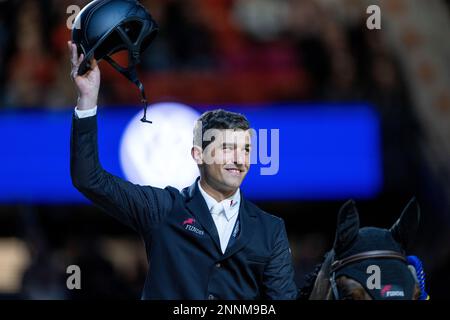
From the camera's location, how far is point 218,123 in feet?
8.86

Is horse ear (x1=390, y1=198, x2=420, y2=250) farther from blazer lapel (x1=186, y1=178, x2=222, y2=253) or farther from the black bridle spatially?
blazer lapel (x1=186, y1=178, x2=222, y2=253)

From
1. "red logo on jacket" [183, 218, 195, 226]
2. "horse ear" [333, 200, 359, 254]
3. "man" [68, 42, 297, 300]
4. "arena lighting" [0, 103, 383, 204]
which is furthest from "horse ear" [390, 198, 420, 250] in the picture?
"arena lighting" [0, 103, 383, 204]

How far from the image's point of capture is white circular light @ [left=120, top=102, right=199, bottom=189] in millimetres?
5125

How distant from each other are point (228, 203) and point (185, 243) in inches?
7.3

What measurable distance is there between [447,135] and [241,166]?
16.2ft

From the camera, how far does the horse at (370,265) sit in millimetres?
2619

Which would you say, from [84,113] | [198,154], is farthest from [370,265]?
[84,113]

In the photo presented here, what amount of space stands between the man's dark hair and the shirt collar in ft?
0.50

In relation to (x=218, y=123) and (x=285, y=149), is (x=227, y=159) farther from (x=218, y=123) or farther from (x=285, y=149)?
(x=285, y=149)

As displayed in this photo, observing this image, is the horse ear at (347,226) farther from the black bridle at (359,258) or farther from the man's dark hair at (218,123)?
the man's dark hair at (218,123)

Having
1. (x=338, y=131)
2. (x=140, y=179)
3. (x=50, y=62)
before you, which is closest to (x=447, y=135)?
(x=338, y=131)

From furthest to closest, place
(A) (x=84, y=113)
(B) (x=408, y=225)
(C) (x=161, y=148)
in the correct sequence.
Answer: (C) (x=161, y=148) < (B) (x=408, y=225) < (A) (x=84, y=113)

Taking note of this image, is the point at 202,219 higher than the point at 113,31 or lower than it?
lower
